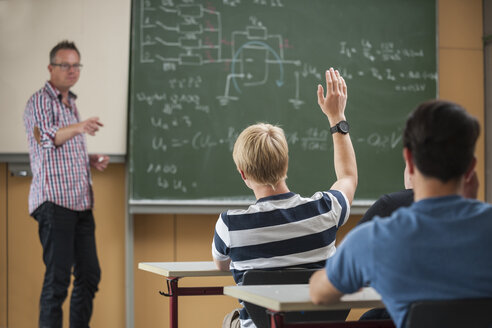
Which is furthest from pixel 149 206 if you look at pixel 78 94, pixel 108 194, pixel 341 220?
pixel 341 220

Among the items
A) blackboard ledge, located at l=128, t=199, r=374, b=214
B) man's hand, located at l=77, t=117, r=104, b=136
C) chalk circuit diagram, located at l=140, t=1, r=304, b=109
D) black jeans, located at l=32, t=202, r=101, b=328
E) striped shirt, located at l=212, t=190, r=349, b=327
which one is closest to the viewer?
striped shirt, located at l=212, t=190, r=349, b=327

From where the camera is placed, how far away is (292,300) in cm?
144

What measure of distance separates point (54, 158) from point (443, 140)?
9.86ft

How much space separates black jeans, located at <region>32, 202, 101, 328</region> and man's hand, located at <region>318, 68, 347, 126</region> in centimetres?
218

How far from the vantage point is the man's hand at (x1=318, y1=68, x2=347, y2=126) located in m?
2.08

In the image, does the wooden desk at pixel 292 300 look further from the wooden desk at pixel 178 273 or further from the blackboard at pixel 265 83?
the blackboard at pixel 265 83

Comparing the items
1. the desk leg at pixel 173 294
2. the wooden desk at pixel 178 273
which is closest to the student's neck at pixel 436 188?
the wooden desk at pixel 178 273

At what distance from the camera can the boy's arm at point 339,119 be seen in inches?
82.4

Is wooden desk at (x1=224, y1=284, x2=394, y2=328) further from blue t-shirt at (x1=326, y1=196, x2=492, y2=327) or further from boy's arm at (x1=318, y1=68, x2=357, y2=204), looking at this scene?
boy's arm at (x1=318, y1=68, x2=357, y2=204)

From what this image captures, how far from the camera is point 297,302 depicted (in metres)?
1.43

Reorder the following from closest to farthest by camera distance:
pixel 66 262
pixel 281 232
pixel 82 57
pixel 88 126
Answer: pixel 281 232, pixel 66 262, pixel 88 126, pixel 82 57

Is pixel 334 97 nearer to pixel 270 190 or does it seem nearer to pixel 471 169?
pixel 270 190

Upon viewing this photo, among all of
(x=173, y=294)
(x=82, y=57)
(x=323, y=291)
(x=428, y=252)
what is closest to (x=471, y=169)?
(x=428, y=252)

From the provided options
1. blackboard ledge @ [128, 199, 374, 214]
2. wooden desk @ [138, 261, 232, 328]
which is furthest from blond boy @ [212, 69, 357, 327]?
blackboard ledge @ [128, 199, 374, 214]
